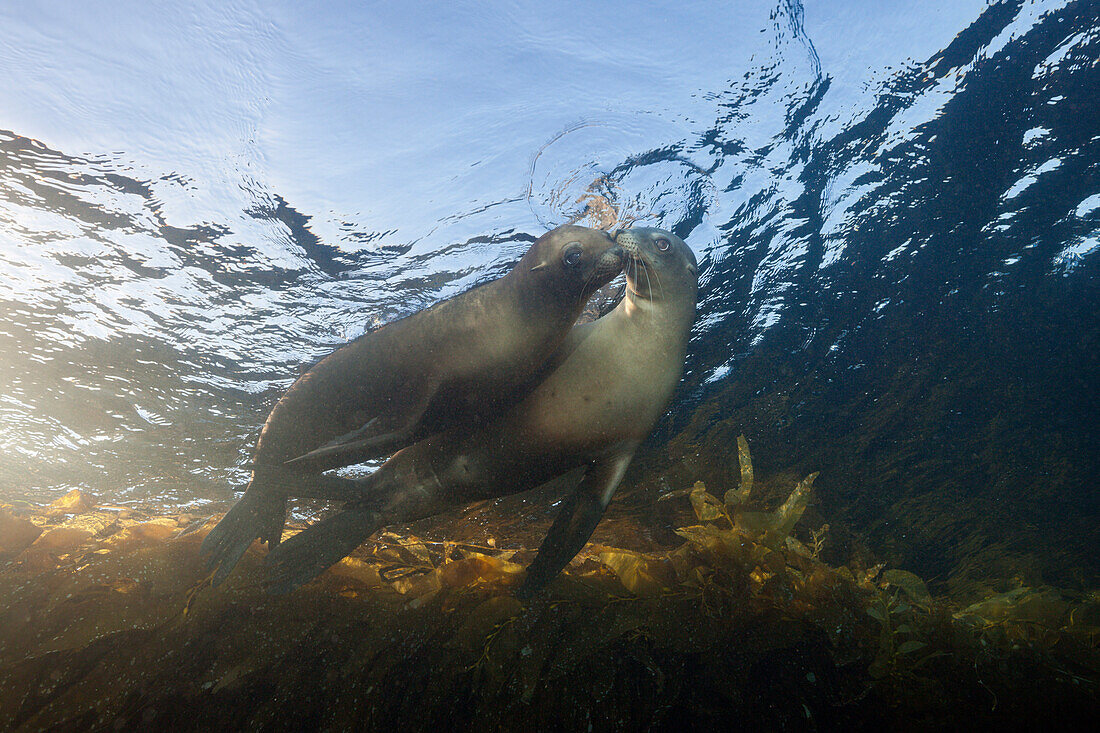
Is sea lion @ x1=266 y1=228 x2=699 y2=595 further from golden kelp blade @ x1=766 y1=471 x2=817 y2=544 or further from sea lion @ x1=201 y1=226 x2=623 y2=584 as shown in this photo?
golden kelp blade @ x1=766 y1=471 x2=817 y2=544

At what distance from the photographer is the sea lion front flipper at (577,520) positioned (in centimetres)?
287

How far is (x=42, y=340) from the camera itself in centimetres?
657

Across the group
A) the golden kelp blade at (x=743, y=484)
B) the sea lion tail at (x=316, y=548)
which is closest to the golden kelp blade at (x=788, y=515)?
the golden kelp blade at (x=743, y=484)

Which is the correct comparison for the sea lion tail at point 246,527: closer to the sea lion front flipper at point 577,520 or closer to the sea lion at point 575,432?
the sea lion at point 575,432

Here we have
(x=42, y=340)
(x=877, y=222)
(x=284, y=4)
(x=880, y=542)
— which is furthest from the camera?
(x=880, y=542)

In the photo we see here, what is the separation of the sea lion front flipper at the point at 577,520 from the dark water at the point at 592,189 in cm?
293

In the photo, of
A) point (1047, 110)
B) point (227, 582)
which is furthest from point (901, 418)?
point (227, 582)

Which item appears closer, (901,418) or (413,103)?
(413,103)

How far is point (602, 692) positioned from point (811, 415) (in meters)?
6.63

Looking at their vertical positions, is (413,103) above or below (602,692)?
above

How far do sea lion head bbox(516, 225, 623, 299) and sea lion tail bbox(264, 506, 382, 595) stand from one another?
210 centimetres

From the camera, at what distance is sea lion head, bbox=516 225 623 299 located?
8.12 feet

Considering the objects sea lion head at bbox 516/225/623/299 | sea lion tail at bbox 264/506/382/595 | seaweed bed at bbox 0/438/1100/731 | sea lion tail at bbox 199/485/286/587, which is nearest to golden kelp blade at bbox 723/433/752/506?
seaweed bed at bbox 0/438/1100/731

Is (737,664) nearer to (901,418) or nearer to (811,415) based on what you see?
(811,415)
